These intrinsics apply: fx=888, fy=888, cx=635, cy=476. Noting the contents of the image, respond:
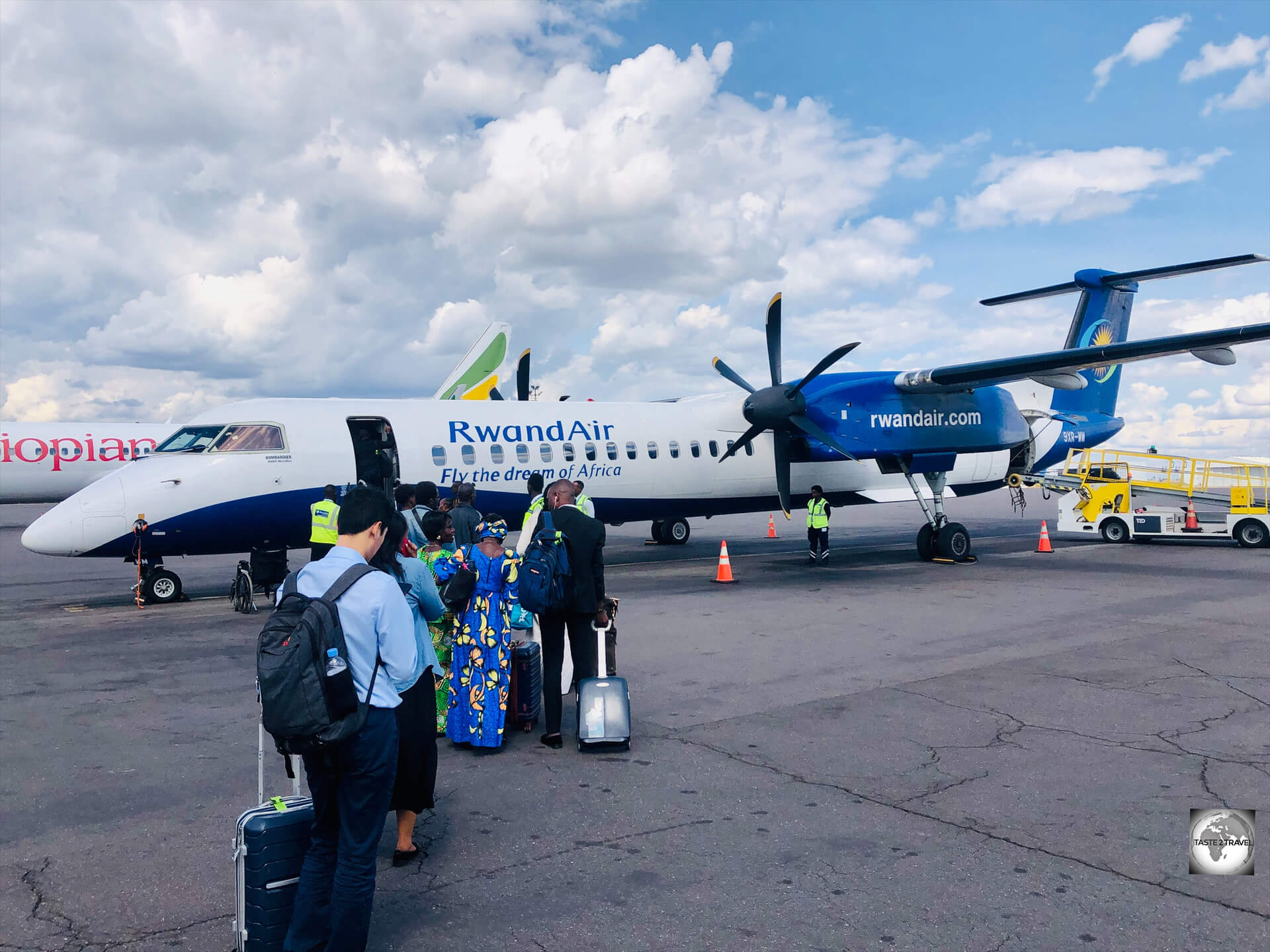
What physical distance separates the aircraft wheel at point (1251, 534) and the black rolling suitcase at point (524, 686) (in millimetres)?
19047

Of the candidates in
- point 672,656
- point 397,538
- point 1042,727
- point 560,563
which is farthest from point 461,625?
point 1042,727

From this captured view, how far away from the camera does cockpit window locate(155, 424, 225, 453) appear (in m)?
13.1

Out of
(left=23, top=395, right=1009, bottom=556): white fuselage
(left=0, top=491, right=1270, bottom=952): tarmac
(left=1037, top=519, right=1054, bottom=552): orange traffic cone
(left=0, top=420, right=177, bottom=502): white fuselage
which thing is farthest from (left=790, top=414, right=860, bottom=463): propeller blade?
(left=0, top=420, right=177, bottom=502): white fuselage

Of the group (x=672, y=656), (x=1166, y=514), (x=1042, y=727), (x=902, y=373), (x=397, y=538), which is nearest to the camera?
(x=397, y=538)

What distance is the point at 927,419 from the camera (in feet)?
55.8

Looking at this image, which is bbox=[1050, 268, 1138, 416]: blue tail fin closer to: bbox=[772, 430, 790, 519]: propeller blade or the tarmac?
bbox=[772, 430, 790, 519]: propeller blade

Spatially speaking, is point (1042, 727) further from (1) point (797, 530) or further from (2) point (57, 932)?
(1) point (797, 530)

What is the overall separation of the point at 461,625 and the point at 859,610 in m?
7.24

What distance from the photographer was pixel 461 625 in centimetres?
594

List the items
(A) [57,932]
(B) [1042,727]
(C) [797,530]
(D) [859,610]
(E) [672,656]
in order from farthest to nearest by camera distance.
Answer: (C) [797,530]
(D) [859,610]
(E) [672,656]
(B) [1042,727]
(A) [57,932]

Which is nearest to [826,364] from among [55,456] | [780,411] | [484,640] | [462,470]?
[780,411]

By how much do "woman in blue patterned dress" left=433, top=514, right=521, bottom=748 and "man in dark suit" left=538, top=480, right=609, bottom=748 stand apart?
356 millimetres

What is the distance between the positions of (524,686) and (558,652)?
0.36m

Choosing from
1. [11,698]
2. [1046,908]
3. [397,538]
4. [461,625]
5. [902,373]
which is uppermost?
[902,373]
